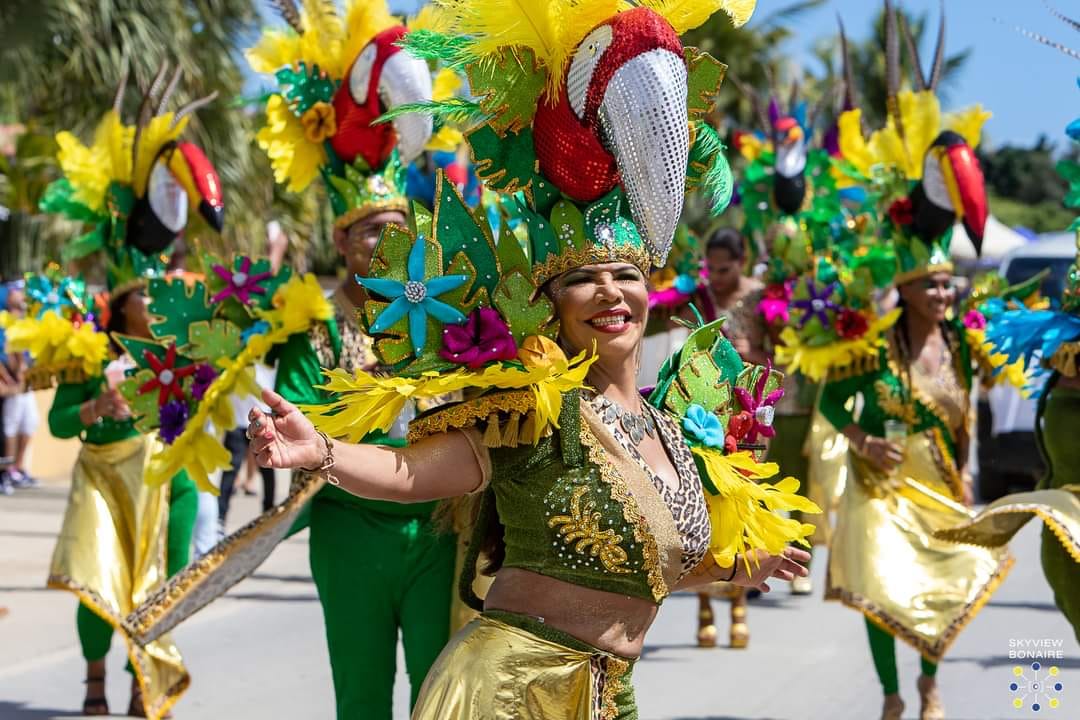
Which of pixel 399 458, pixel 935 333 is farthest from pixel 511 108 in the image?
pixel 935 333

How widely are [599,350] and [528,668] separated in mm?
684

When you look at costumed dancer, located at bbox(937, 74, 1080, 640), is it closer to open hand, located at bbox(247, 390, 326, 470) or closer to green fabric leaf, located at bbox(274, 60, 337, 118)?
green fabric leaf, located at bbox(274, 60, 337, 118)

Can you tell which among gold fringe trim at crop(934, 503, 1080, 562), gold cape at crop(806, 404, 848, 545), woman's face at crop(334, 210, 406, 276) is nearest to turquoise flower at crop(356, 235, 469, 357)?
woman's face at crop(334, 210, 406, 276)

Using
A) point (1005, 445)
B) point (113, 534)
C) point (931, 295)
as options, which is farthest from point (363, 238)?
point (1005, 445)

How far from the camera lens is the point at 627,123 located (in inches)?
131

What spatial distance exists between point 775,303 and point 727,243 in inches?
22.5

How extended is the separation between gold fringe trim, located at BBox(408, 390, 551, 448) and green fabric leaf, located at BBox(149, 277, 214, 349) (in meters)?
2.19

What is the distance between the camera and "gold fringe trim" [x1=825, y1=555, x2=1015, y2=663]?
6.15 m

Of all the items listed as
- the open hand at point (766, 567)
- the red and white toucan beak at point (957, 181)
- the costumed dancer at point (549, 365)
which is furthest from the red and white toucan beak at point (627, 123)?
the red and white toucan beak at point (957, 181)

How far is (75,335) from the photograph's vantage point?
6.55m

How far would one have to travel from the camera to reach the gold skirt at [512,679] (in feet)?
10.4

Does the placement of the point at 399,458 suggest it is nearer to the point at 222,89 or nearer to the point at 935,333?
the point at 935,333

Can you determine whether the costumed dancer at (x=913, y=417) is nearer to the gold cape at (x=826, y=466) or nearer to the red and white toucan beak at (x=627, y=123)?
the gold cape at (x=826, y=466)

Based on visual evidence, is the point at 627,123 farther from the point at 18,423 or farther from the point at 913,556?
the point at 18,423
